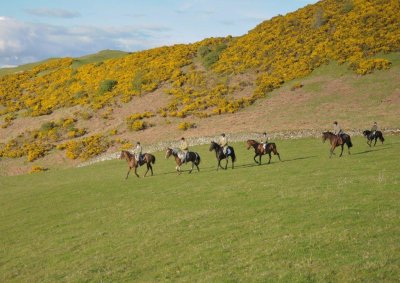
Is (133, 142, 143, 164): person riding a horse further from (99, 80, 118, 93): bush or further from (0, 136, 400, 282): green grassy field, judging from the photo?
(99, 80, 118, 93): bush

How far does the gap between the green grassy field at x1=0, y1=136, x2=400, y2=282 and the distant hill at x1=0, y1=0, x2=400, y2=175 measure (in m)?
30.7

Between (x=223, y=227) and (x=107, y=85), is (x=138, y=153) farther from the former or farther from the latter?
(x=107, y=85)

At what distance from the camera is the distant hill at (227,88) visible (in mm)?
66938

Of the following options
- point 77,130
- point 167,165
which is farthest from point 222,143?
point 77,130

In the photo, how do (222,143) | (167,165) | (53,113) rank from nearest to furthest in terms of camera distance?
(222,143) → (167,165) → (53,113)

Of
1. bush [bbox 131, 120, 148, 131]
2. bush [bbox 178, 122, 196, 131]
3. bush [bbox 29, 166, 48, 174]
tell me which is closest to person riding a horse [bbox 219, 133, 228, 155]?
bush [bbox 178, 122, 196, 131]

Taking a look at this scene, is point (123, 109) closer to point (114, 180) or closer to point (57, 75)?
point (57, 75)

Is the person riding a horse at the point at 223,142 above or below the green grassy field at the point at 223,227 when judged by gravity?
above

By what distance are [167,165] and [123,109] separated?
38.9 metres

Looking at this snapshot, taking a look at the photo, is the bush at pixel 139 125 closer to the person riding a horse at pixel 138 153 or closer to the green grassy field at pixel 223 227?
the person riding a horse at pixel 138 153

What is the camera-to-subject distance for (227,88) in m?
82.2

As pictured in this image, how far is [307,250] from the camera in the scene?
1445 cm

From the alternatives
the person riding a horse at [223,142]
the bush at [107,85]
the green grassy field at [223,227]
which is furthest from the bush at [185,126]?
the green grassy field at [223,227]

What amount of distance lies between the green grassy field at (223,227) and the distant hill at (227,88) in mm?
30675
